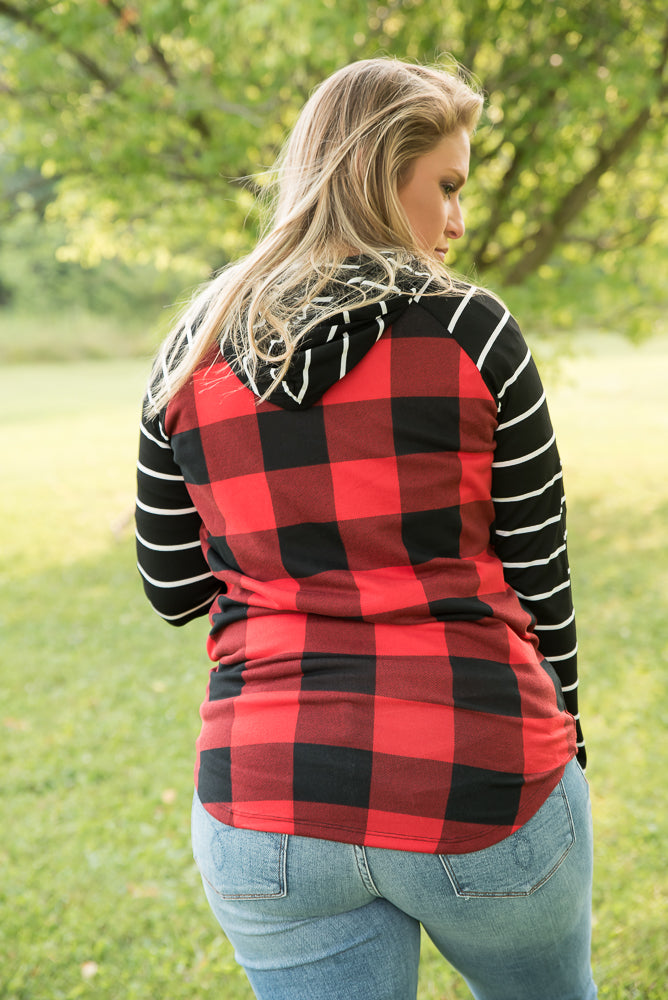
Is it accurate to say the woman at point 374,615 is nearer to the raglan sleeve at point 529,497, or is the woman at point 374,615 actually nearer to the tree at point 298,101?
the raglan sleeve at point 529,497

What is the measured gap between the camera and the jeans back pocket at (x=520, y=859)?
3.49ft

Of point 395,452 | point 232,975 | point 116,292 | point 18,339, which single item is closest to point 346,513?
point 395,452

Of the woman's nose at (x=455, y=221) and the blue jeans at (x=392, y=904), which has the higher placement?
the woman's nose at (x=455, y=221)

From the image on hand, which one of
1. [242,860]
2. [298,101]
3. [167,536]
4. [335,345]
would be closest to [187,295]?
[167,536]

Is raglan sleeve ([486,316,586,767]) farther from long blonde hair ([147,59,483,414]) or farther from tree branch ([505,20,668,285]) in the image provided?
tree branch ([505,20,668,285])

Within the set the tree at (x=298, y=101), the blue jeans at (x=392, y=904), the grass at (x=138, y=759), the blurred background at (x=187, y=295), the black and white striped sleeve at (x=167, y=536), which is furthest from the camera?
the tree at (x=298, y=101)

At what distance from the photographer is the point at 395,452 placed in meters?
1.10

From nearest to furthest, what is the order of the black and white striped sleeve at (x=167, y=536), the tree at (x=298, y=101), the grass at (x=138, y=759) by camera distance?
the black and white striped sleeve at (x=167, y=536)
the grass at (x=138, y=759)
the tree at (x=298, y=101)

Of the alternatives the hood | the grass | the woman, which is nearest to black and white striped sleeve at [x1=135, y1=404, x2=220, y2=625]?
the woman

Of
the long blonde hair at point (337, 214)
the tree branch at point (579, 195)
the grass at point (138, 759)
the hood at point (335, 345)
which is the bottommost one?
the grass at point (138, 759)

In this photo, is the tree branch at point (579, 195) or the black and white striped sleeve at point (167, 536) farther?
the tree branch at point (579, 195)

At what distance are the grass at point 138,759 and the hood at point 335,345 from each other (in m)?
2.30

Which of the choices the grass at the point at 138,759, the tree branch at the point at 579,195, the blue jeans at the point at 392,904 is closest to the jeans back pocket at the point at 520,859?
the blue jeans at the point at 392,904

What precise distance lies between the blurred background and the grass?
0.01 metres
